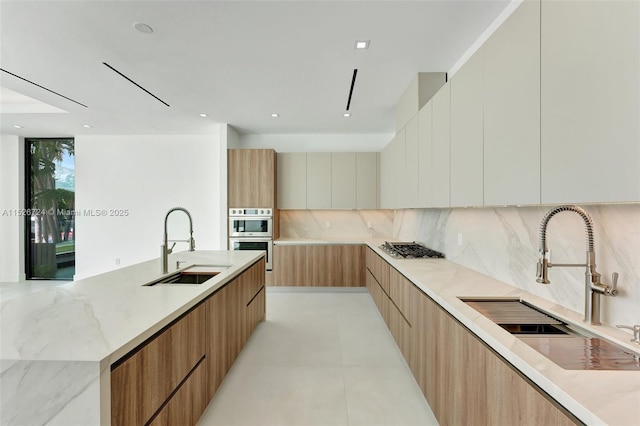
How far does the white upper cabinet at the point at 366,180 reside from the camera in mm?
4793

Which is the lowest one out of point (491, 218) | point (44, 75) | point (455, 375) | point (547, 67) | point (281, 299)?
point (281, 299)

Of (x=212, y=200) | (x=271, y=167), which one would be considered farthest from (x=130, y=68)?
(x=212, y=200)

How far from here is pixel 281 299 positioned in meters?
4.21

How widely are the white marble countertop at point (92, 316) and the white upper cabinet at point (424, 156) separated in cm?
191

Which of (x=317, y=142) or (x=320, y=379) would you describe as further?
(x=317, y=142)

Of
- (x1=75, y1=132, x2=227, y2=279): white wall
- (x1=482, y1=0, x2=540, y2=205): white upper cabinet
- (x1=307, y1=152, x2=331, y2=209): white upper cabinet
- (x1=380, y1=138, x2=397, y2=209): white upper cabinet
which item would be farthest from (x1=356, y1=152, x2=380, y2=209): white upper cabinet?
(x1=482, y1=0, x2=540, y2=205): white upper cabinet

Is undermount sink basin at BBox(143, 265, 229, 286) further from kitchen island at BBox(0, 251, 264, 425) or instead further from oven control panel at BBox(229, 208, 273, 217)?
oven control panel at BBox(229, 208, 273, 217)

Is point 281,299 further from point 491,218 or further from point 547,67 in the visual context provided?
point 547,67

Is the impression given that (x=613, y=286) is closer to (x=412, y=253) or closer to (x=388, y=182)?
(x=412, y=253)

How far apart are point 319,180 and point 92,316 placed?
3871mm

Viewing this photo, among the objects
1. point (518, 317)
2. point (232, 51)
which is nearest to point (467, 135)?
point (518, 317)

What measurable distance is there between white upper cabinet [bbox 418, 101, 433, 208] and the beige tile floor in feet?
4.96

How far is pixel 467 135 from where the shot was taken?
1778 millimetres

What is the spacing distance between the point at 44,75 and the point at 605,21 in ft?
14.4
